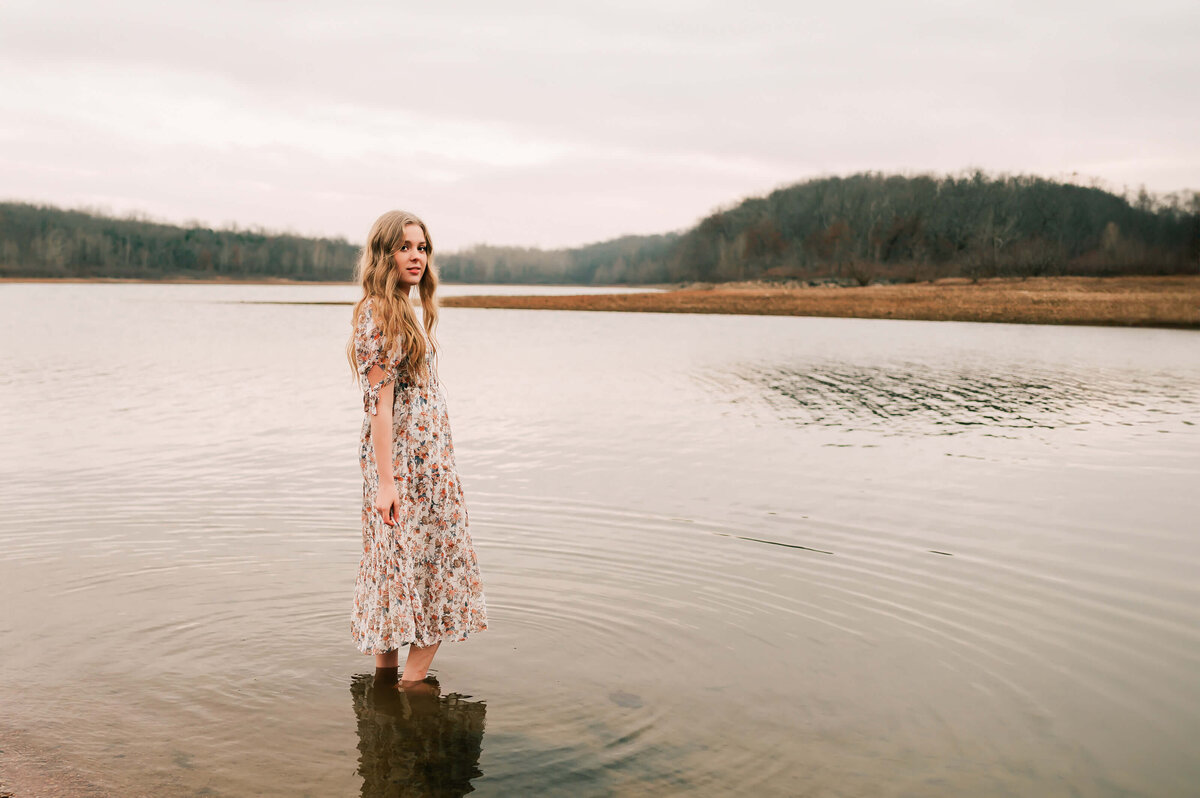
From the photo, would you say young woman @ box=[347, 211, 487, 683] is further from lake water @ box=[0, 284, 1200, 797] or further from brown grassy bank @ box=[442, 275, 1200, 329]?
brown grassy bank @ box=[442, 275, 1200, 329]

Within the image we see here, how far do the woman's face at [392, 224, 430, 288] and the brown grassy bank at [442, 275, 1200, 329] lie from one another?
196ft

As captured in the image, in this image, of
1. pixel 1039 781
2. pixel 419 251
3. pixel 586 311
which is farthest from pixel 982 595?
pixel 586 311

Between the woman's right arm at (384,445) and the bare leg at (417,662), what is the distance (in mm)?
872

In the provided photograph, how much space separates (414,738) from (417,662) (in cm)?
53

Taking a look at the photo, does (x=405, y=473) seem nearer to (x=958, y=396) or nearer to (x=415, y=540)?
(x=415, y=540)

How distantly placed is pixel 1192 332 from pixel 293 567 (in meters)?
54.0

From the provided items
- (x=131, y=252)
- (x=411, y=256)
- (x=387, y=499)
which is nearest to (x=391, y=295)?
(x=411, y=256)

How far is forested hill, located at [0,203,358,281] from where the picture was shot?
174 m

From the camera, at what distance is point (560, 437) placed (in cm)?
1504

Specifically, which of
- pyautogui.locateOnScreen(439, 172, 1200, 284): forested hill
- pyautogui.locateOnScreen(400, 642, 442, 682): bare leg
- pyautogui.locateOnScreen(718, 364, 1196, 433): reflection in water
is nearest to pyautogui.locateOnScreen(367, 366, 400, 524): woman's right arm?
pyautogui.locateOnScreen(400, 642, 442, 682): bare leg

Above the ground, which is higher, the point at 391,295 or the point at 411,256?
the point at 411,256

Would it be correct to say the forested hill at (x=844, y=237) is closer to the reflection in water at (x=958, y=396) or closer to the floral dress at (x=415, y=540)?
the reflection in water at (x=958, y=396)

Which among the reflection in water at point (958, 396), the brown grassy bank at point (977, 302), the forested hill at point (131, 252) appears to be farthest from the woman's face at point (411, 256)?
the forested hill at point (131, 252)

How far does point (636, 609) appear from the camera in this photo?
706 cm
